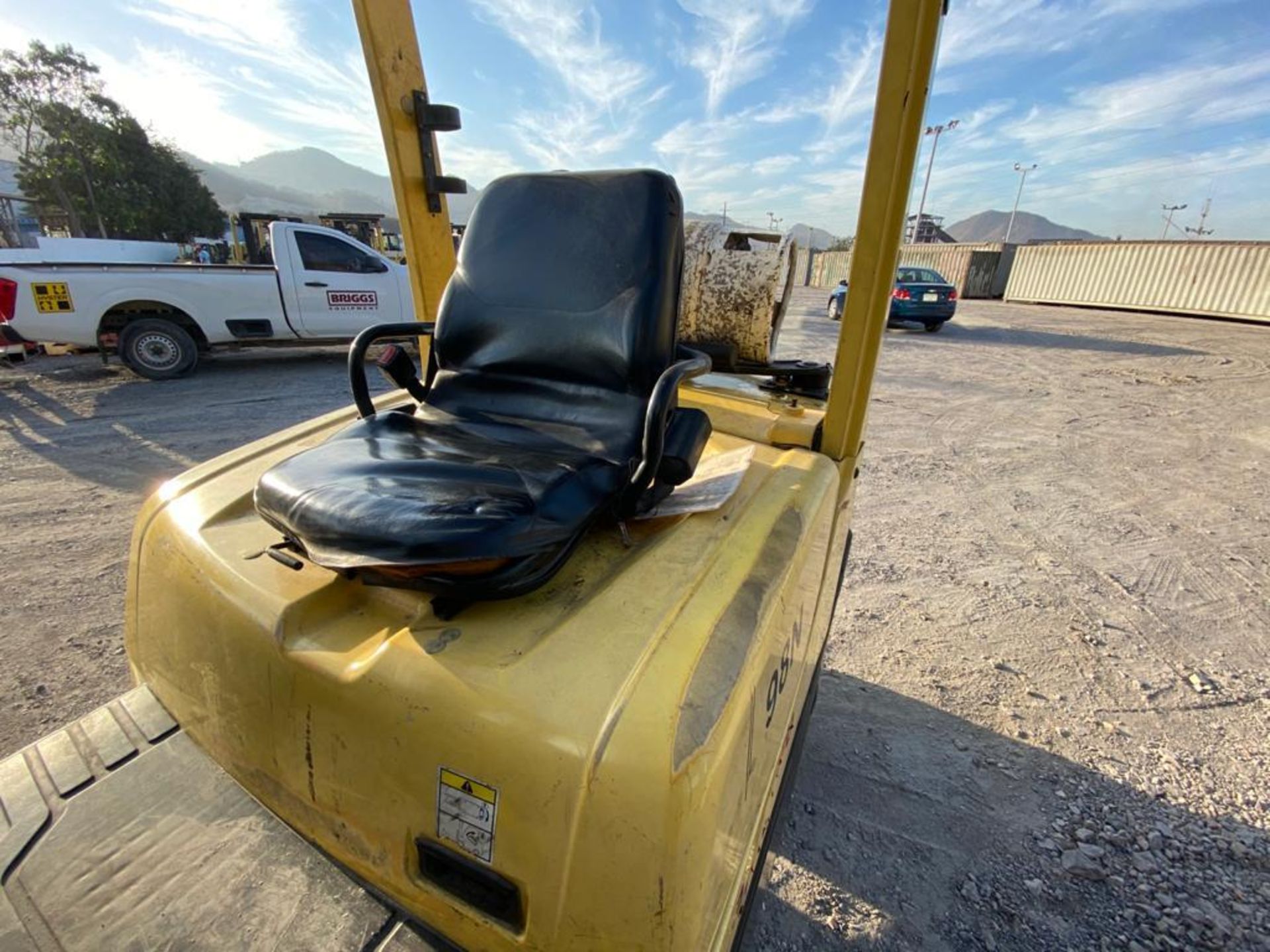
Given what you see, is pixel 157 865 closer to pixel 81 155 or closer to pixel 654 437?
pixel 654 437

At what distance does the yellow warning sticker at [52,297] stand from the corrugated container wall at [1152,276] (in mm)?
22455

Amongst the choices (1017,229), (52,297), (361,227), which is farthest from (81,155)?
(1017,229)

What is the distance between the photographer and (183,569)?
3.88 feet

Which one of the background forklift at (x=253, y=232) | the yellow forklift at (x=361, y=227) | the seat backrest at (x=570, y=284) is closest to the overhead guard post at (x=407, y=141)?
the seat backrest at (x=570, y=284)

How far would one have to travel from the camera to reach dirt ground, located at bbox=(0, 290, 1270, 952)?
1604 millimetres

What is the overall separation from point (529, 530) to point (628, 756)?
36cm

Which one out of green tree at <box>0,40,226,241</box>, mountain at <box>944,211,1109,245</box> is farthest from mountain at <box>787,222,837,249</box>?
mountain at <box>944,211,1109,245</box>

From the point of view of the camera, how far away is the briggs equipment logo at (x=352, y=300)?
23.9 ft

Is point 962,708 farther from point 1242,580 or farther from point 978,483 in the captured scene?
point 978,483

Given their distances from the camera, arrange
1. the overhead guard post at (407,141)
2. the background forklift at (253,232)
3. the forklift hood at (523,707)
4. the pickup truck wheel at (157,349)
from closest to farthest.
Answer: the forklift hood at (523,707) → the overhead guard post at (407,141) → the pickup truck wheel at (157,349) → the background forklift at (253,232)

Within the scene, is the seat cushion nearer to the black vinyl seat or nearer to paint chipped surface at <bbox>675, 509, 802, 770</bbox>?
the black vinyl seat

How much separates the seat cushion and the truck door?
22.8 feet

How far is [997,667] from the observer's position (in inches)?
96.7

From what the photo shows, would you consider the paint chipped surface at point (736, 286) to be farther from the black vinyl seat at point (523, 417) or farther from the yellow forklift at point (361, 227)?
the yellow forklift at point (361, 227)
